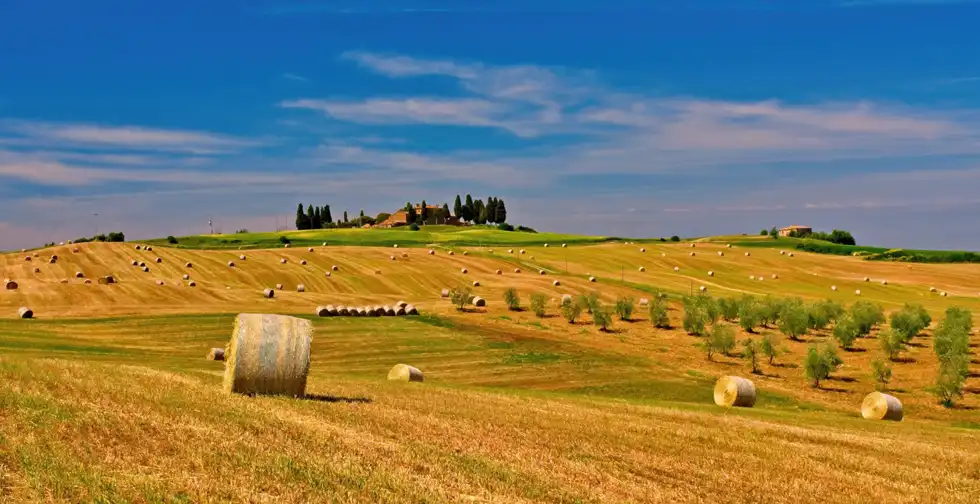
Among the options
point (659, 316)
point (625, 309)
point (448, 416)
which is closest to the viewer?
point (448, 416)

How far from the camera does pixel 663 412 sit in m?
25.6

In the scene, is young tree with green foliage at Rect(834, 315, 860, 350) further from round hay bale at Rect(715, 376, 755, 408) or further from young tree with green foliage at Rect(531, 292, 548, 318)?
round hay bale at Rect(715, 376, 755, 408)

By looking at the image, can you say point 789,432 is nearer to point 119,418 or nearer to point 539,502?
point 539,502

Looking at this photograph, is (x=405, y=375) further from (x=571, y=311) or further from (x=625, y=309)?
(x=625, y=309)

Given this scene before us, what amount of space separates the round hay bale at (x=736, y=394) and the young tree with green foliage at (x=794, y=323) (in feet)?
116

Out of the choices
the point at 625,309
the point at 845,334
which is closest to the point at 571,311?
the point at 625,309

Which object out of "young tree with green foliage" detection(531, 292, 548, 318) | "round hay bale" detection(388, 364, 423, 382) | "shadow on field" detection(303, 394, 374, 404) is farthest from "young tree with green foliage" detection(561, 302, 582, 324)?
"shadow on field" detection(303, 394, 374, 404)

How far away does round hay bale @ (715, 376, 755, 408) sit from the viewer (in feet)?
107

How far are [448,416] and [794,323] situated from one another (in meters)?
53.1

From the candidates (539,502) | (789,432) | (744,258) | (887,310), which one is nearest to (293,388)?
(539,502)

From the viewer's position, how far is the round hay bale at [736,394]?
32469 mm

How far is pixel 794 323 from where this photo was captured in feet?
216

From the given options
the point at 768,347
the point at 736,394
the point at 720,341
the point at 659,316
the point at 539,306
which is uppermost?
the point at 539,306

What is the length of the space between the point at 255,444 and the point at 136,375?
10.1 metres
